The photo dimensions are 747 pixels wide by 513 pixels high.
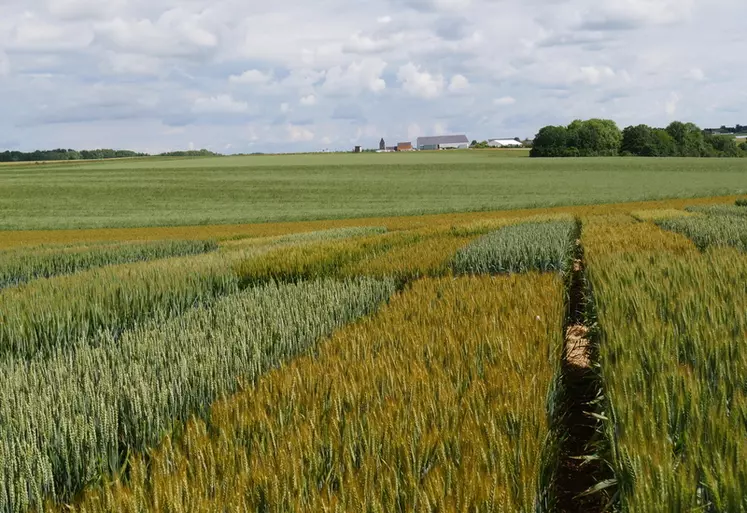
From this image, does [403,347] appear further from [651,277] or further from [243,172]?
[243,172]

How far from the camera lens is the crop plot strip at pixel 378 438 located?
2.31 metres

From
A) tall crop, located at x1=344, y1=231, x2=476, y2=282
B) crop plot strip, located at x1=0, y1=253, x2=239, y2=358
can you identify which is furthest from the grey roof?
crop plot strip, located at x1=0, y1=253, x2=239, y2=358

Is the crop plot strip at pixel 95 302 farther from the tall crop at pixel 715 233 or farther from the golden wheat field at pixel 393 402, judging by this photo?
the tall crop at pixel 715 233

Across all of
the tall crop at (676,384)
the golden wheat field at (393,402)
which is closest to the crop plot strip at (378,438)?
the golden wheat field at (393,402)

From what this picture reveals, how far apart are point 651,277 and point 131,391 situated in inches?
215

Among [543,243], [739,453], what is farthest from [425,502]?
[543,243]

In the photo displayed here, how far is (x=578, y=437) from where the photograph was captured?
4.76m

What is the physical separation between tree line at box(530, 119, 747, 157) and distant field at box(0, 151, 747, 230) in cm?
1844

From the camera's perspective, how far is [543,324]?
16.4ft

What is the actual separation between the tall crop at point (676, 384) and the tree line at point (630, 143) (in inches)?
3549

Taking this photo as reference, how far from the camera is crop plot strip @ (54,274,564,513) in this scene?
2314mm

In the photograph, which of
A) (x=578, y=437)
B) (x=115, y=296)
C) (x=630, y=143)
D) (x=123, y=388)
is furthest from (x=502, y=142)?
(x=123, y=388)

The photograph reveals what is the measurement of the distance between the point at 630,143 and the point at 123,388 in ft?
338

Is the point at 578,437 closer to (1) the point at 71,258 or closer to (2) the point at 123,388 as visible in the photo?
(2) the point at 123,388
